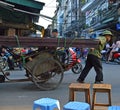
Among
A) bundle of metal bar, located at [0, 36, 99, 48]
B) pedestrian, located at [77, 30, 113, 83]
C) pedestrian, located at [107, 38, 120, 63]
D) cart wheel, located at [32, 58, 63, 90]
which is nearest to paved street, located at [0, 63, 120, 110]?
cart wheel, located at [32, 58, 63, 90]

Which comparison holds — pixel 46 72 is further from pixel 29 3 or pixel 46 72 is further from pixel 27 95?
pixel 29 3

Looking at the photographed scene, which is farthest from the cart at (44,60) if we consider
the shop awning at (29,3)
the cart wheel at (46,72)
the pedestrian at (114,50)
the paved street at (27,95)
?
the pedestrian at (114,50)

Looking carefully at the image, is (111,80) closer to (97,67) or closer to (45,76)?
(97,67)

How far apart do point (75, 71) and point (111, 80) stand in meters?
3.40

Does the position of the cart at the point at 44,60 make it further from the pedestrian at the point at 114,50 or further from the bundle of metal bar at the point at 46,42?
the pedestrian at the point at 114,50

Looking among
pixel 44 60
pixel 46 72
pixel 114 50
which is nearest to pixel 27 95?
pixel 46 72

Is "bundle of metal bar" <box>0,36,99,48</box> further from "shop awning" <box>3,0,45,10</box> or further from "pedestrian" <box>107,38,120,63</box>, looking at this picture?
"pedestrian" <box>107,38,120,63</box>

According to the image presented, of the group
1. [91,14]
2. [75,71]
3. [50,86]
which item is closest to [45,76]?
[50,86]

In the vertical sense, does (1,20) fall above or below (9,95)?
above

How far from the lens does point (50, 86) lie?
34.7 feet

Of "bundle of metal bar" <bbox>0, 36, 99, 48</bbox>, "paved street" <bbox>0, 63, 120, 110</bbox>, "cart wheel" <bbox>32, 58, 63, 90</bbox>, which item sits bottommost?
"paved street" <bbox>0, 63, 120, 110</bbox>

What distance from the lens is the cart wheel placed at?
10148mm

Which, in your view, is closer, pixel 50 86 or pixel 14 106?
pixel 14 106

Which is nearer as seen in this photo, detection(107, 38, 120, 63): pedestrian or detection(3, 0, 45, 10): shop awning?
detection(3, 0, 45, 10): shop awning
